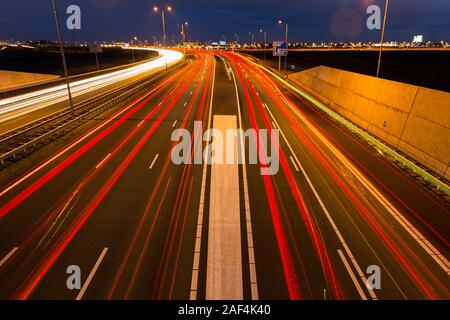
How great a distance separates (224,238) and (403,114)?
15688 mm

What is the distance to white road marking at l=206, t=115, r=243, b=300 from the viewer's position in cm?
986

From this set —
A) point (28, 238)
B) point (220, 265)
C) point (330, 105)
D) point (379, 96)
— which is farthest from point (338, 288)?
point (330, 105)

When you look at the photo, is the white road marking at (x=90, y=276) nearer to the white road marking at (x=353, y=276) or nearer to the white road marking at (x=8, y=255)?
the white road marking at (x=8, y=255)

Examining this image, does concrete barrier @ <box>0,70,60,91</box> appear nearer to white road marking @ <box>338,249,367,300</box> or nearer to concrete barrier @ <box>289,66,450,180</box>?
concrete barrier @ <box>289,66,450,180</box>

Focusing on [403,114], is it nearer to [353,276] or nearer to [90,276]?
[353,276]

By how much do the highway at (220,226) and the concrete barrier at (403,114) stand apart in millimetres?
1786

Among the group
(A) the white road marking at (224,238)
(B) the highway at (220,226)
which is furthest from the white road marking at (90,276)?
(A) the white road marking at (224,238)

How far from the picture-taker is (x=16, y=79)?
4806cm

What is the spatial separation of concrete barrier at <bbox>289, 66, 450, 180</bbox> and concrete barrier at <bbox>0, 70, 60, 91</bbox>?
1808 inches

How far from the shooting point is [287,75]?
62469mm

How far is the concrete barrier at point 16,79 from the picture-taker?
45031mm

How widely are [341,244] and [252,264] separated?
3.76 m

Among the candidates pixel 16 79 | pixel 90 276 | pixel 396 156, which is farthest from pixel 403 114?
pixel 16 79

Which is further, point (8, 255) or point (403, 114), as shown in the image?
point (403, 114)
